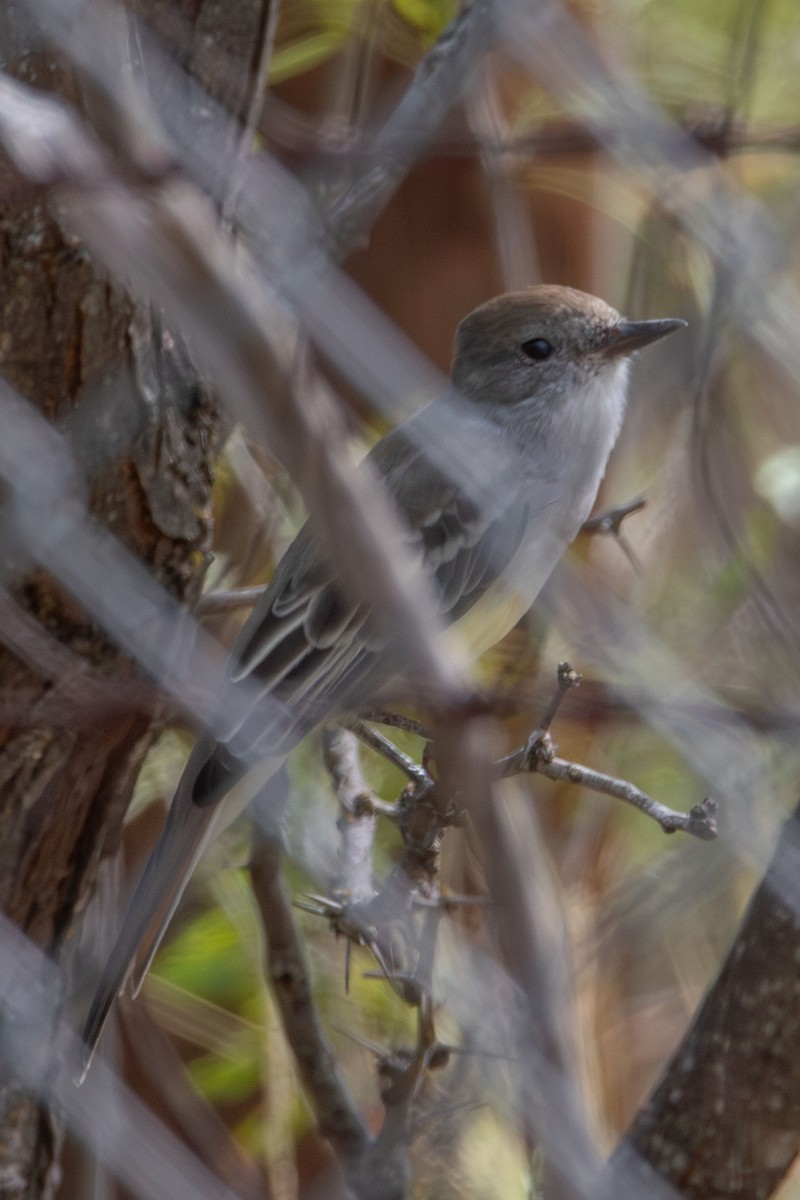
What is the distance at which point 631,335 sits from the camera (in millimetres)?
2357

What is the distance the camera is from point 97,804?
6.58 ft

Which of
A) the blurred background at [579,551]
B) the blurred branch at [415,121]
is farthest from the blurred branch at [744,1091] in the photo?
the blurred branch at [415,121]

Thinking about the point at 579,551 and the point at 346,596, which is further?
the point at 579,551

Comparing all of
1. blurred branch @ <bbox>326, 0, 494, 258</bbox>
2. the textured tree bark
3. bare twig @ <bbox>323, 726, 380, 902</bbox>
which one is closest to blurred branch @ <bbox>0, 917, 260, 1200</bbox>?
the textured tree bark

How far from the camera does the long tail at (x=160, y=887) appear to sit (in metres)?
1.87

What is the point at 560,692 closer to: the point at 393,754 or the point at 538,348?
the point at 393,754

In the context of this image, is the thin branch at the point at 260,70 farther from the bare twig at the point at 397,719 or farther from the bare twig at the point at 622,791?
the bare twig at the point at 622,791

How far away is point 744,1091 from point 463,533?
888 mm

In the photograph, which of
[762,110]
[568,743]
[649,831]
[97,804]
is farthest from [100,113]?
[762,110]

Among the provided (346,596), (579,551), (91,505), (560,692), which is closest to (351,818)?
(346,596)

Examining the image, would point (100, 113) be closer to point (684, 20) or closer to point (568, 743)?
point (568, 743)

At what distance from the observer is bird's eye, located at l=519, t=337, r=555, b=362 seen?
2.43 metres

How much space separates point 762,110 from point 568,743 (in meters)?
1.61

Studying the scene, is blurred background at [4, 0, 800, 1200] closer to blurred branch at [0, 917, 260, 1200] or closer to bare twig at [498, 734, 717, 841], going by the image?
bare twig at [498, 734, 717, 841]
